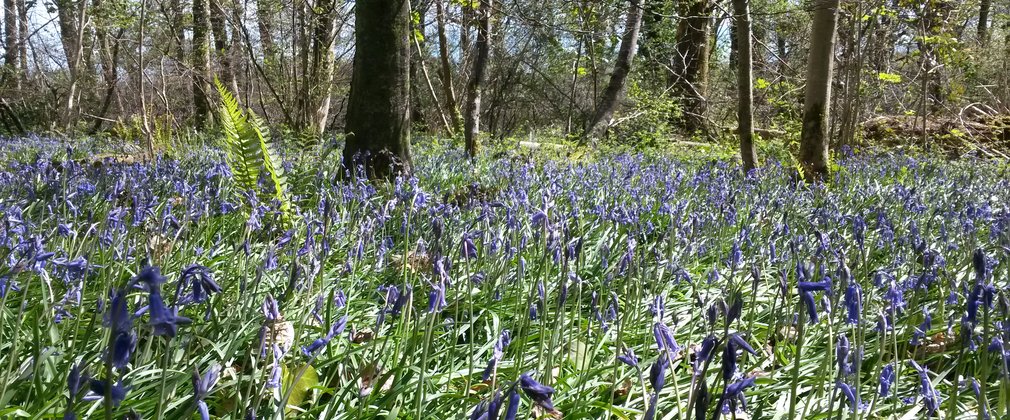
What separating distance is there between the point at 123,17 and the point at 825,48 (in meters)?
8.68

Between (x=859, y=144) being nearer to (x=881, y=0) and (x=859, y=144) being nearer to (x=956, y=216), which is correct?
(x=881, y=0)

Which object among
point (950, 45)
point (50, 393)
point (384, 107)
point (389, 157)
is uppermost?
point (950, 45)

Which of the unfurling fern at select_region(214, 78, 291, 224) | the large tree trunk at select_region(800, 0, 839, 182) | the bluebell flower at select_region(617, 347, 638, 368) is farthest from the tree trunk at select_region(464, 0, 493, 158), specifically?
the bluebell flower at select_region(617, 347, 638, 368)

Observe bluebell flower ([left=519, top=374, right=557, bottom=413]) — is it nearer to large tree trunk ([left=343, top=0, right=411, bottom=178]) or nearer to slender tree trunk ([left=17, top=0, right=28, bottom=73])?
large tree trunk ([left=343, top=0, right=411, bottom=178])

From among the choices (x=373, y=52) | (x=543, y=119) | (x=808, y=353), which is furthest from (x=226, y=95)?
(x=543, y=119)

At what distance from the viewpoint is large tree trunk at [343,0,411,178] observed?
5.12 m

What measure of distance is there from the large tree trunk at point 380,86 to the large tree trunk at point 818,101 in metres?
4.19

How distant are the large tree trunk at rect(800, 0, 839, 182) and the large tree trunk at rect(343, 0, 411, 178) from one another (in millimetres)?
4188

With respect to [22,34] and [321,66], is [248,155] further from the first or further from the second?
[22,34]

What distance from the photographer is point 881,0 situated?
7.76 m

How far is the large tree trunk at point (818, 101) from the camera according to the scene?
273 inches

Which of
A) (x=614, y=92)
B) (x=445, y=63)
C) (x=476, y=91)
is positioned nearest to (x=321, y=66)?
(x=445, y=63)

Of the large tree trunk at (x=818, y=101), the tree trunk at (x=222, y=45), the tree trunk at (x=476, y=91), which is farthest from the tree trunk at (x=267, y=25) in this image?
the large tree trunk at (x=818, y=101)

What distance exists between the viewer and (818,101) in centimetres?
705
